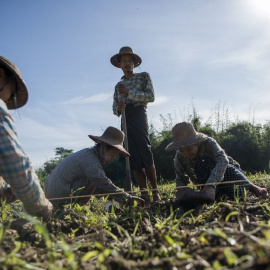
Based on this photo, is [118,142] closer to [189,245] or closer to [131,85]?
[131,85]

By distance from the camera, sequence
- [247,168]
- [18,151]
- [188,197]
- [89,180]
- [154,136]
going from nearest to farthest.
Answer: [18,151]
[188,197]
[89,180]
[247,168]
[154,136]

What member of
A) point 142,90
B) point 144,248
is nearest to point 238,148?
point 142,90

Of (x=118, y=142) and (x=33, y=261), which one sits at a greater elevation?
(x=118, y=142)

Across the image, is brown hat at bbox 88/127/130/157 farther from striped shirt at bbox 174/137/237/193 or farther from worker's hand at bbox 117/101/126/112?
worker's hand at bbox 117/101/126/112

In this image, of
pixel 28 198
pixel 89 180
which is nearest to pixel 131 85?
pixel 89 180

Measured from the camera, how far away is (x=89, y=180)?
330 cm

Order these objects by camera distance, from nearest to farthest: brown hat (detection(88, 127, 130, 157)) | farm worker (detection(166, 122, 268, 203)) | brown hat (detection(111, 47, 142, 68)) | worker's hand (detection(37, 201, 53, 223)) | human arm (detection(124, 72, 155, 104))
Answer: worker's hand (detection(37, 201, 53, 223))
farm worker (detection(166, 122, 268, 203))
brown hat (detection(88, 127, 130, 157))
human arm (detection(124, 72, 155, 104))
brown hat (detection(111, 47, 142, 68))

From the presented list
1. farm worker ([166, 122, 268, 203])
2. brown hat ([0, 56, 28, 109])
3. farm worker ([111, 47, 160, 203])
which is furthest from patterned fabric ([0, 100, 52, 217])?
farm worker ([111, 47, 160, 203])

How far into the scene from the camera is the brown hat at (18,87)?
7.10 feet

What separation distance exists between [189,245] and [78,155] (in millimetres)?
2113

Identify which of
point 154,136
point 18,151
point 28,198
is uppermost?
point 154,136

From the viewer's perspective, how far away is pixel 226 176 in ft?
11.0

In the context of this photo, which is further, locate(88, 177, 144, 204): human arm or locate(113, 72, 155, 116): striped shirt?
locate(113, 72, 155, 116): striped shirt

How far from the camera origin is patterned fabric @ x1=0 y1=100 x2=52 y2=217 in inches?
67.6
